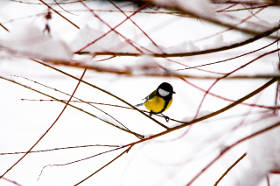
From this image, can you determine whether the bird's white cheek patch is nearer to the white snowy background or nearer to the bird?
the bird

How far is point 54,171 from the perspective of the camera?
3.02 ft

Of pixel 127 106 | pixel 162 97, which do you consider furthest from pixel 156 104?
pixel 127 106

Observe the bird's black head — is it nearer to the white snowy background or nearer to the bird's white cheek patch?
the bird's white cheek patch

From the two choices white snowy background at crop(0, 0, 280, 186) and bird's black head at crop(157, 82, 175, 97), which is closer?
white snowy background at crop(0, 0, 280, 186)

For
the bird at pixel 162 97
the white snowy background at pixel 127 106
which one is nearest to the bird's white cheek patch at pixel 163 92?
the bird at pixel 162 97

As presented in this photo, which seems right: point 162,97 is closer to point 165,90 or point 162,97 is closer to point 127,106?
point 165,90

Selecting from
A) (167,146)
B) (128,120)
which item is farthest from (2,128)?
(167,146)

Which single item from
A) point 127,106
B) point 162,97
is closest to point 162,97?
point 162,97

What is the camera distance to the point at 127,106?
1.08 metres

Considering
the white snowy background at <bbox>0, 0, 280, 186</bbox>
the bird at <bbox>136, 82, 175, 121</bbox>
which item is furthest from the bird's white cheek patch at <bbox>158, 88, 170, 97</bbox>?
the white snowy background at <bbox>0, 0, 280, 186</bbox>

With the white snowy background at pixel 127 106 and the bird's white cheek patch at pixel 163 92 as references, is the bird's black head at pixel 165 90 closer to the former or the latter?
the bird's white cheek patch at pixel 163 92

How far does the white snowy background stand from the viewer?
1.01 feet

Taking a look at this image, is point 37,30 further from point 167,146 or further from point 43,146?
point 43,146

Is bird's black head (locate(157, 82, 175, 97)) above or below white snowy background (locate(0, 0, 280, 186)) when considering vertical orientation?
above
